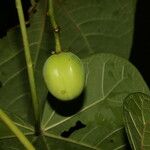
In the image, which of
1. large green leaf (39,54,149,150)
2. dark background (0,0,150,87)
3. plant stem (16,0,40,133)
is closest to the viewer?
plant stem (16,0,40,133)

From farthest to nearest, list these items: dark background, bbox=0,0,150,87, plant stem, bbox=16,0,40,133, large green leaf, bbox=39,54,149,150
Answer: dark background, bbox=0,0,150,87, large green leaf, bbox=39,54,149,150, plant stem, bbox=16,0,40,133

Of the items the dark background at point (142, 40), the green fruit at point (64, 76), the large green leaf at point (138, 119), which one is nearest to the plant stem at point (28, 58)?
the green fruit at point (64, 76)

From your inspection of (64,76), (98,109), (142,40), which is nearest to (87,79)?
(98,109)

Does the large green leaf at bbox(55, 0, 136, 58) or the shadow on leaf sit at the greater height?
the large green leaf at bbox(55, 0, 136, 58)

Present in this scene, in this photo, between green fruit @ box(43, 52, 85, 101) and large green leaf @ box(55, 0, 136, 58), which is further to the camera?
large green leaf @ box(55, 0, 136, 58)

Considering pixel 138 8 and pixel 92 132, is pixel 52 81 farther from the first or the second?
pixel 138 8

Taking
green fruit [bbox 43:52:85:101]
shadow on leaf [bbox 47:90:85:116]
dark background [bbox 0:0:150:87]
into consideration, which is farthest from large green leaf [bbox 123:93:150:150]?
dark background [bbox 0:0:150:87]

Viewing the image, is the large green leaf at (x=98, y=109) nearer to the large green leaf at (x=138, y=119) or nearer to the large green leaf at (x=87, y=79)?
the large green leaf at (x=87, y=79)

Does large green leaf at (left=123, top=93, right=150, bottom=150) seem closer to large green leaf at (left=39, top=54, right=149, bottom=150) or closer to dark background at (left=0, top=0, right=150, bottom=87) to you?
large green leaf at (left=39, top=54, right=149, bottom=150)
